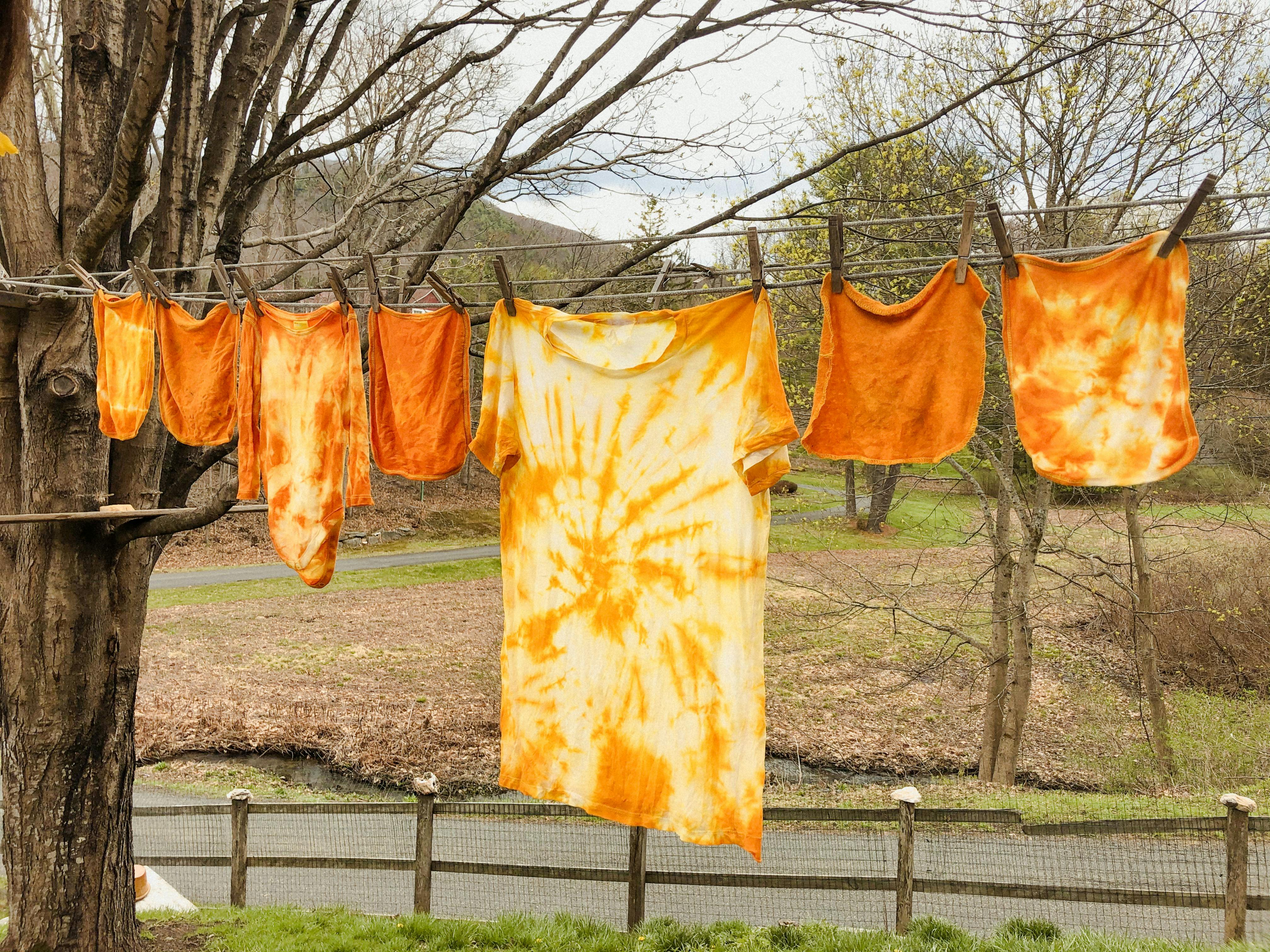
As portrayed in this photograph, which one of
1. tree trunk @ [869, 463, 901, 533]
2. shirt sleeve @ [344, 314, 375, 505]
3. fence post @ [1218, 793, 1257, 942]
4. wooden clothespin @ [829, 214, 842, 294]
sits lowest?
fence post @ [1218, 793, 1257, 942]

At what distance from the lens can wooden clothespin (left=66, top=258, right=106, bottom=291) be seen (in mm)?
4613

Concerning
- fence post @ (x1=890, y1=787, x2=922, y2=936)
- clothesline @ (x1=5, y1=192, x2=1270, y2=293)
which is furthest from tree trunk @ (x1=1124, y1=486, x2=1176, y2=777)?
clothesline @ (x1=5, y1=192, x2=1270, y2=293)

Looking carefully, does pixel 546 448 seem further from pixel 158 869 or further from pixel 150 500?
pixel 158 869

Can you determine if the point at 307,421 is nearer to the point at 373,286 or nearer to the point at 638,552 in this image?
the point at 373,286

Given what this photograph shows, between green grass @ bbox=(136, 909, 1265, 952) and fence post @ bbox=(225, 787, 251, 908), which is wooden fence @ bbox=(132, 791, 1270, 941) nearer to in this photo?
fence post @ bbox=(225, 787, 251, 908)

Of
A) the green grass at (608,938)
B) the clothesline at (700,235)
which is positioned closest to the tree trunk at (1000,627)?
the green grass at (608,938)

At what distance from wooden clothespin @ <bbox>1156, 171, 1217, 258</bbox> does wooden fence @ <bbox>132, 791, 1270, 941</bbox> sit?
13.7 ft

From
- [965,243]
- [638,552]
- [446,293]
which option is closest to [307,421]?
[446,293]

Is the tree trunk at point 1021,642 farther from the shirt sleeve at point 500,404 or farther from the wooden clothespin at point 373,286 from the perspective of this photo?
the wooden clothespin at point 373,286

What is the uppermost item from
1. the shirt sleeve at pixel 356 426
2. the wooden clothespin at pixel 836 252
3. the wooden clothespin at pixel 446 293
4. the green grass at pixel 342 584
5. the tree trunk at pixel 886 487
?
the wooden clothespin at pixel 836 252

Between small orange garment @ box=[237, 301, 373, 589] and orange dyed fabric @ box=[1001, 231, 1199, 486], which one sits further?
small orange garment @ box=[237, 301, 373, 589]

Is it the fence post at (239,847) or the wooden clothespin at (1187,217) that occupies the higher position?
the wooden clothespin at (1187,217)

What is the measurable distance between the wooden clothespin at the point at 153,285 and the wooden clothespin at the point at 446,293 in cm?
146

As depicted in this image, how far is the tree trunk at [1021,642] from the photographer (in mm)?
10516
